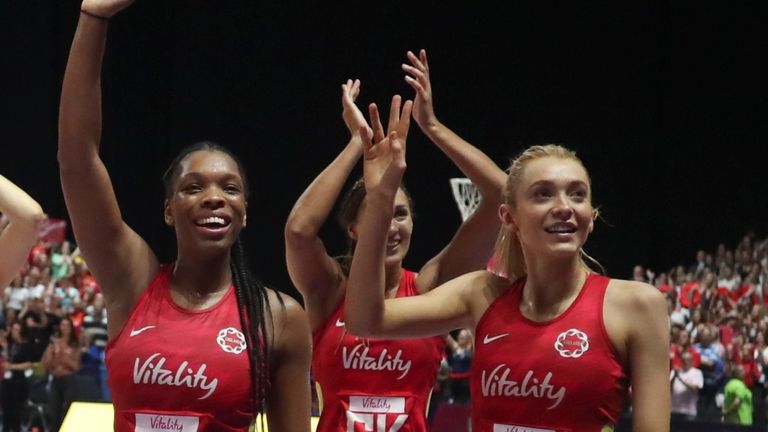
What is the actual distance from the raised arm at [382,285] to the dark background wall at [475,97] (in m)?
14.1

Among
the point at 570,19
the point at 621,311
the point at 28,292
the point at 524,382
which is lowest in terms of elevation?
the point at 524,382

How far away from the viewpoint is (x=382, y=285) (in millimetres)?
2734

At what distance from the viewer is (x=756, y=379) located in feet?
32.4

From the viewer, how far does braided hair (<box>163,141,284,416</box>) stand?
2.63 m

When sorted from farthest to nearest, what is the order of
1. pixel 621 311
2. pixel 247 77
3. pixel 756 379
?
pixel 247 77 → pixel 756 379 → pixel 621 311

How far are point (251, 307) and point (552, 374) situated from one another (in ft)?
2.36

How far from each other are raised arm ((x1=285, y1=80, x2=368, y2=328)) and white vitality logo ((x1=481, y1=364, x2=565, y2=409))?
751 millimetres

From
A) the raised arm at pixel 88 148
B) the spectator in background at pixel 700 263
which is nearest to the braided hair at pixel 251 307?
the raised arm at pixel 88 148

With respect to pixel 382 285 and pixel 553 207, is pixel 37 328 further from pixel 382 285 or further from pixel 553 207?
pixel 553 207

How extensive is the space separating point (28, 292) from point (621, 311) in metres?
9.92

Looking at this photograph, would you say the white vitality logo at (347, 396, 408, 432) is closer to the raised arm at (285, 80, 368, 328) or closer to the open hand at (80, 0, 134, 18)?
the raised arm at (285, 80, 368, 328)

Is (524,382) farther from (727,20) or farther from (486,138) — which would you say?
(727,20)

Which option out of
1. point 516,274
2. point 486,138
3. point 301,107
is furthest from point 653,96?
point 516,274

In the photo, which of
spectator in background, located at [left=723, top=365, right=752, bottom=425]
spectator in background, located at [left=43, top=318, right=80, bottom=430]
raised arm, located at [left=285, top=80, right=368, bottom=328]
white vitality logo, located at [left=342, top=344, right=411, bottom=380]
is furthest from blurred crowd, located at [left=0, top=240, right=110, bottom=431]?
spectator in background, located at [left=723, top=365, right=752, bottom=425]
